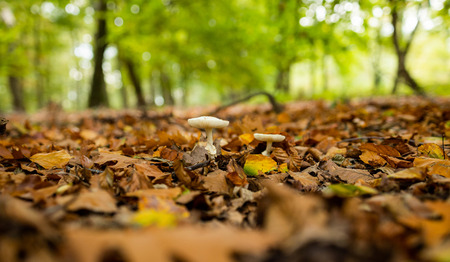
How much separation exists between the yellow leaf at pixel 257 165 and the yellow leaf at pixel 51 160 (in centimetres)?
125

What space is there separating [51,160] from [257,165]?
1.41 metres

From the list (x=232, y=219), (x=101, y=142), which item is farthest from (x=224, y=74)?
(x=232, y=219)

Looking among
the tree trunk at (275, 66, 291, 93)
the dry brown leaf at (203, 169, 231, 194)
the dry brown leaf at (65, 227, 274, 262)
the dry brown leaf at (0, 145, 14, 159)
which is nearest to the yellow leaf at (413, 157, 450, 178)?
the dry brown leaf at (203, 169, 231, 194)

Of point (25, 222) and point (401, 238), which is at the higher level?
point (25, 222)

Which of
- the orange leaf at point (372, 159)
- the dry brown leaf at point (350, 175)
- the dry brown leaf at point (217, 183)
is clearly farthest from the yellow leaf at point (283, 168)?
the orange leaf at point (372, 159)

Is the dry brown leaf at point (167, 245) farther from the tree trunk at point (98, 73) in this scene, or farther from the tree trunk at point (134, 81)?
the tree trunk at point (134, 81)

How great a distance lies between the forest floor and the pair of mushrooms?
0.27 feet

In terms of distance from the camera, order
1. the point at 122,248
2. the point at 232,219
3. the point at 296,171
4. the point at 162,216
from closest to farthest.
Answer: the point at 122,248 → the point at 162,216 → the point at 232,219 → the point at 296,171

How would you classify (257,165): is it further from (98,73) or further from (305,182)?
(98,73)

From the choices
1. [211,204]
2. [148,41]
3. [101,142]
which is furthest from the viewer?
[148,41]

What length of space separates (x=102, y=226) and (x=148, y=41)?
23.3ft

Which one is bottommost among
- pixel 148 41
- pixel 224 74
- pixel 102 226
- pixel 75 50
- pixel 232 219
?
pixel 232 219

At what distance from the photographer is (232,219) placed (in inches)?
46.1

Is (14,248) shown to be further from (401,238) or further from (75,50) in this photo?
(75,50)
